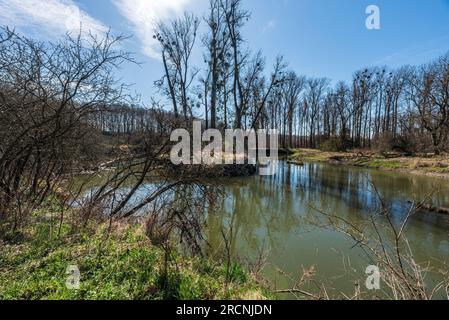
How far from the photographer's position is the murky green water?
4.95 m

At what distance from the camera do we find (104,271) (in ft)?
11.1

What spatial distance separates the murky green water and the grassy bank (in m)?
1.10

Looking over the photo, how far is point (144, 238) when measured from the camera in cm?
476

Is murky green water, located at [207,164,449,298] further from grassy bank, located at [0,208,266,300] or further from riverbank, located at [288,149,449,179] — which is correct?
riverbank, located at [288,149,449,179]

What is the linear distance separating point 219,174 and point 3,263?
4.39 m

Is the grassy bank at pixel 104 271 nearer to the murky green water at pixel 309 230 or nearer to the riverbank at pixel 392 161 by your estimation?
the murky green water at pixel 309 230

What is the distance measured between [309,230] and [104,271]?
498cm

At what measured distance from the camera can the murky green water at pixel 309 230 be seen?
495cm

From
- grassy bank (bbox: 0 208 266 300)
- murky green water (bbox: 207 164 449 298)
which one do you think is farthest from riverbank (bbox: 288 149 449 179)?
grassy bank (bbox: 0 208 266 300)
